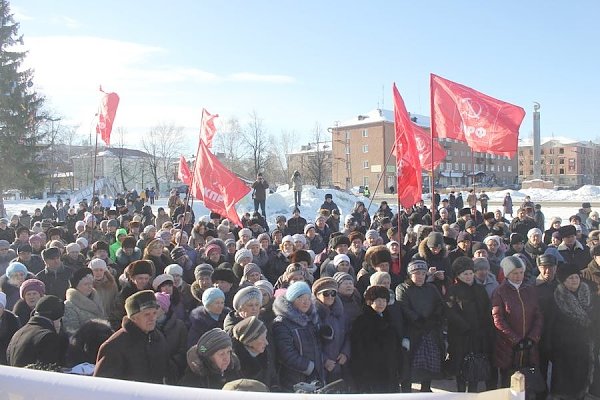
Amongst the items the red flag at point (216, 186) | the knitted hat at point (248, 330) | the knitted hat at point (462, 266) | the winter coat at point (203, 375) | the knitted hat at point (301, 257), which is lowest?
the winter coat at point (203, 375)

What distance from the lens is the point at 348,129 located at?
81438mm

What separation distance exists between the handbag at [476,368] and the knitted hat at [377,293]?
1212mm

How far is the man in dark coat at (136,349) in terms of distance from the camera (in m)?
3.73

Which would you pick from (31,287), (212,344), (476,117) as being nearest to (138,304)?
(212,344)

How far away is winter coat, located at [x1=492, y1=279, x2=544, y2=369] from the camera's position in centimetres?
520

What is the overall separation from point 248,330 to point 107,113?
10336mm

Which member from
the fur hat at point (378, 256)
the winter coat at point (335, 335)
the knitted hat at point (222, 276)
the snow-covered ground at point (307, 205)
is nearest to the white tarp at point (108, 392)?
the winter coat at point (335, 335)

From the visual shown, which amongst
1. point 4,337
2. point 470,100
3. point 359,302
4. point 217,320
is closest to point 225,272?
point 217,320

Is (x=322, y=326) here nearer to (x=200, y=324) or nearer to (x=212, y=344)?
(x=200, y=324)

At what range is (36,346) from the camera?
13.4 feet

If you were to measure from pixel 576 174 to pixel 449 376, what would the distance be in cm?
12208

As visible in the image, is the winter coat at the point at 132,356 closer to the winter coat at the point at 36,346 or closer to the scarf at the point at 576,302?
the winter coat at the point at 36,346

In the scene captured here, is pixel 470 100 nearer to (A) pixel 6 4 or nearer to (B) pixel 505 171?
(A) pixel 6 4

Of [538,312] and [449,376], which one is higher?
[538,312]
